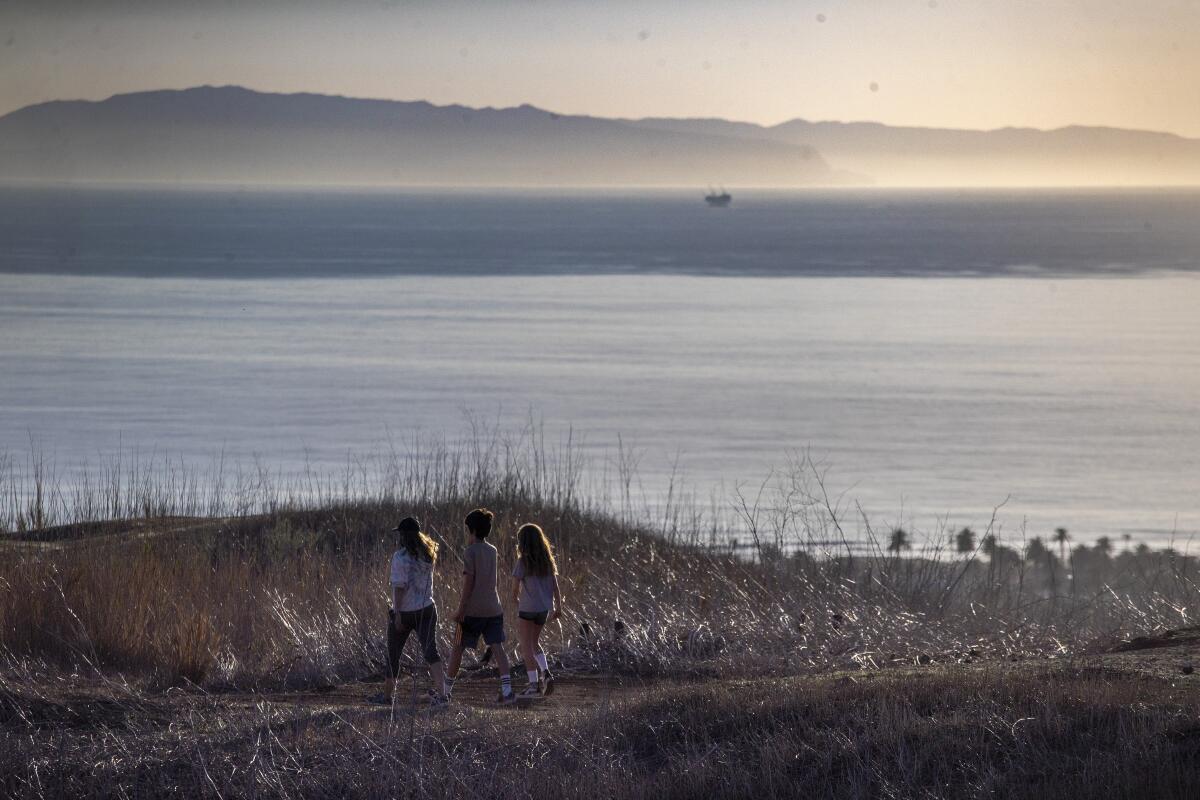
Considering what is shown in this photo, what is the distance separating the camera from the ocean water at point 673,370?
32.6 m

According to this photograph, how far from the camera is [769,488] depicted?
28.0 metres

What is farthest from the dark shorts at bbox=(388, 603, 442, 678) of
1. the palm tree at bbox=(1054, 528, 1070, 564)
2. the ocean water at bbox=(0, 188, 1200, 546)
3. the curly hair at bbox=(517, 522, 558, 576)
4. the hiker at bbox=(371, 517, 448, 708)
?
the palm tree at bbox=(1054, 528, 1070, 564)

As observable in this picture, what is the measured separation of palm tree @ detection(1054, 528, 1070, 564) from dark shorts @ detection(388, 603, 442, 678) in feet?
47.6

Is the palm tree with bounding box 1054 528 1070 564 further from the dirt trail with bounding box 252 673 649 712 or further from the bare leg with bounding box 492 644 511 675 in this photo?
the bare leg with bounding box 492 644 511 675

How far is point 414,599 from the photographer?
31.0 ft

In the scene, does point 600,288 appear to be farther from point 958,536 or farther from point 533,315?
point 958,536

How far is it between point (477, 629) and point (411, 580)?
62cm

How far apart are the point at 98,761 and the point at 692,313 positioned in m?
64.7

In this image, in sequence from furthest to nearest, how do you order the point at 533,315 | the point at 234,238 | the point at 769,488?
the point at 234,238, the point at 533,315, the point at 769,488

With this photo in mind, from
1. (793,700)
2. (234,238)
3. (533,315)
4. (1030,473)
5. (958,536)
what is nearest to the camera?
(793,700)

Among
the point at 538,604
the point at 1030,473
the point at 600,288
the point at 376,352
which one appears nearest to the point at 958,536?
the point at 1030,473

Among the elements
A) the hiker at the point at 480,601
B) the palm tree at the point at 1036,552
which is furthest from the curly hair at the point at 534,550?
the palm tree at the point at 1036,552

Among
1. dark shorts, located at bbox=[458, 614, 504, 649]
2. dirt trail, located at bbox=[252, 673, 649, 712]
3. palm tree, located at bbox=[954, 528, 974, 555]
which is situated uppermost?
dark shorts, located at bbox=[458, 614, 504, 649]

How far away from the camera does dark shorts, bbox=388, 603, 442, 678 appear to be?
30.9 ft
